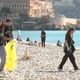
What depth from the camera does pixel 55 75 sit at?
41.1 ft

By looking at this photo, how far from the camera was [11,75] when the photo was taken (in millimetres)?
11992

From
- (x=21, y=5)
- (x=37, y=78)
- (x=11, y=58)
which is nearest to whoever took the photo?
(x=37, y=78)

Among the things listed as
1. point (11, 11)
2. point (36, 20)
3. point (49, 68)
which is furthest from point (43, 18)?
point (49, 68)

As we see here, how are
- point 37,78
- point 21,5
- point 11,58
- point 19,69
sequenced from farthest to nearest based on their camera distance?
point 21,5 → point 19,69 → point 11,58 → point 37,78

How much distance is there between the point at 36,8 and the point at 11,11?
532 inches

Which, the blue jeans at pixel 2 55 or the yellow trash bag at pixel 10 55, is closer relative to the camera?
the blue jeans at pixel 2 55

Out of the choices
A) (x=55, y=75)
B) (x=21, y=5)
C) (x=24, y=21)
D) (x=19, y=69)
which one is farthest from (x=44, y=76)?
(x=21, y=5)

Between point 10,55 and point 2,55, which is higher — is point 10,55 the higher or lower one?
the lower one

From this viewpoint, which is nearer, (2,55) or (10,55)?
(2,55)

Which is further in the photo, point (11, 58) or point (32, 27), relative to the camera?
point (32, 27)

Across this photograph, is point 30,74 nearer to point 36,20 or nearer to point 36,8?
point 36,20

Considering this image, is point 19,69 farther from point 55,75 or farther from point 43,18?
point 43,18

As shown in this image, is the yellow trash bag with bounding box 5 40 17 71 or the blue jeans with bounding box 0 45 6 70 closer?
the blue jeans with bounding box 0 45 6 70

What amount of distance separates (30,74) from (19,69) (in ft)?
3.93
